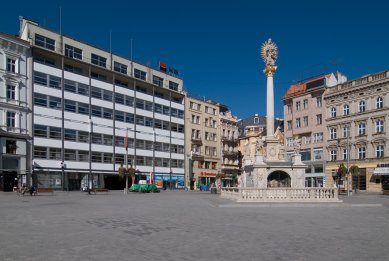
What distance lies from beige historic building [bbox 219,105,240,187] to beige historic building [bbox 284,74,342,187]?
2133 cm

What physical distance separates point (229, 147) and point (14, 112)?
2145 inches

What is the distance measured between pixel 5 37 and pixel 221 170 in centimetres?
5542

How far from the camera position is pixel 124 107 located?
74.1 metres

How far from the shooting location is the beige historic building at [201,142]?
88438 millimetres

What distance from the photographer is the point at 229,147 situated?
100625mm

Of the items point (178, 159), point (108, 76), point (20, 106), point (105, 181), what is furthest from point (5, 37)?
point (178, 159)

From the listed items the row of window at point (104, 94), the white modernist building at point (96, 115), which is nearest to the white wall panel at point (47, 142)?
the white modernist building at point (96, 115)

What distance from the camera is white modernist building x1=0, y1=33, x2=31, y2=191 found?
5419 centimetres

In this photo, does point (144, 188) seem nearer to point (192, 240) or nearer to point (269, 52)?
point (269, 52)

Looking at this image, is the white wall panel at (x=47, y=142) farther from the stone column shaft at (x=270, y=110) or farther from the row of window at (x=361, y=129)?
the row of window at (x=361, y=129)

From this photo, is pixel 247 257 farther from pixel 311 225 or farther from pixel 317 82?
pixel 317 82

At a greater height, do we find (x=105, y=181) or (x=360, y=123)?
(x=360, y=123)

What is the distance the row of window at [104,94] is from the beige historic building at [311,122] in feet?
72.8

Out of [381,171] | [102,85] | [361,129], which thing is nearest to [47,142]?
[102,85]
